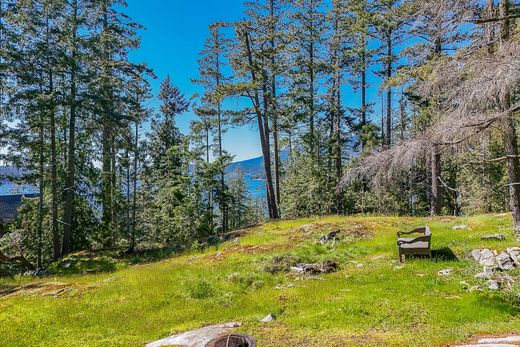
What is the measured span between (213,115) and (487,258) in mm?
16302

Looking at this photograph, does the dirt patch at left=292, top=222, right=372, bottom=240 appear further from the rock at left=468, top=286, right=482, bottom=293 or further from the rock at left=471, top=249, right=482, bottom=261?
the rock at left=468, top=286, right=482, bottom=293

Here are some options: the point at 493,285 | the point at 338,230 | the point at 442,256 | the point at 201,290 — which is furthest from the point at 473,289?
the point at 338,230

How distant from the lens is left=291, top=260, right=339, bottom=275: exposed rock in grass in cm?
888

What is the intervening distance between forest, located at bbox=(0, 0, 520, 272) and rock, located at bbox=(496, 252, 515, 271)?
2.51 metres

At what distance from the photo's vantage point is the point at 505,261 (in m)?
7.43

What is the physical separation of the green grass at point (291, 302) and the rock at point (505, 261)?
530mm

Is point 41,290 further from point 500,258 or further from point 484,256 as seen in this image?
point 500,258

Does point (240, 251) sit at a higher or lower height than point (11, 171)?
lower

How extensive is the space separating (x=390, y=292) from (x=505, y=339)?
7.90ft

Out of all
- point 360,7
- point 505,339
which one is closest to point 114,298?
point 505,339

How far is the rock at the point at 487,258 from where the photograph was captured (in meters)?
7.63

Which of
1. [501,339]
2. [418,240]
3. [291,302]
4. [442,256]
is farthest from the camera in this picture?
[418,240]

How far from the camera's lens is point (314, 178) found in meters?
21.3

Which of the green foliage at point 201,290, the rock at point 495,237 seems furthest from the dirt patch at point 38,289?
the rock at point 495,237
